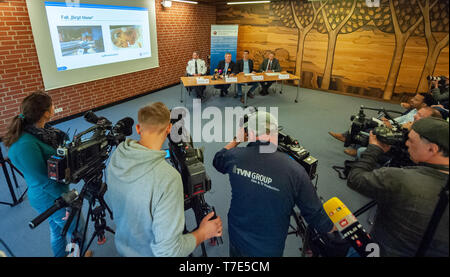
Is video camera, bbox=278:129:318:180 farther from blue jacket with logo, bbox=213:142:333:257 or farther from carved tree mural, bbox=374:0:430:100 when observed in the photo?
carved tree mural, bbox=374:0:430:100

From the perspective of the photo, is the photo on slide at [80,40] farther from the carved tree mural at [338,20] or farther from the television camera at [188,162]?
the carved tree mural at [338,20]

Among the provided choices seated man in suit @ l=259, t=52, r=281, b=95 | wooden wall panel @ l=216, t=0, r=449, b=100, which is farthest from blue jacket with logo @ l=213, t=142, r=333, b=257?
wooden wall panel @ l=216, t=0, r=449, b=100

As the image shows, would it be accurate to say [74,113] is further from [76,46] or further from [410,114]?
[410,114]

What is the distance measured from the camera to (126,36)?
17.6 feet

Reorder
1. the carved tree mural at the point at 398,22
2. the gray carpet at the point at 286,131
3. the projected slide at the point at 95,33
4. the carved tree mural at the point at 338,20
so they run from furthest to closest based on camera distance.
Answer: the carved tree mural at the point at 338,20, the carved tree mural at the point at 398,22, the projected slide at the point at 95,33, the gray carpet at the point at 286,131

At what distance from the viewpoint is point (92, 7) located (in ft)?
14.9

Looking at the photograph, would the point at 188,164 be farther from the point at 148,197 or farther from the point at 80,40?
the point at 80,40

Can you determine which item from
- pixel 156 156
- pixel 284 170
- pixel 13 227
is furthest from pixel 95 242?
pixel 284 170

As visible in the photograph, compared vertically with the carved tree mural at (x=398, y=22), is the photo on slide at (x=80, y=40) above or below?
below

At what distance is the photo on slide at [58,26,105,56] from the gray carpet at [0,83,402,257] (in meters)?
1.23

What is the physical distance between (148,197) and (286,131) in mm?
3808

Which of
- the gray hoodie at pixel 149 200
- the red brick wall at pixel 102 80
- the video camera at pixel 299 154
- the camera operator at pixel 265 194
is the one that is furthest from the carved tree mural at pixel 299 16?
the gray hoodie at pixel 149 200

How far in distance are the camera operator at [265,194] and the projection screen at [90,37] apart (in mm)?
4282

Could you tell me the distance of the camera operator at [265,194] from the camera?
1.23 m
